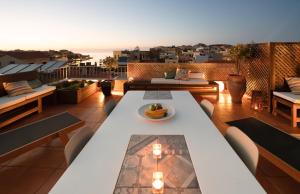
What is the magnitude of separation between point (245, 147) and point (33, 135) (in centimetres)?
252

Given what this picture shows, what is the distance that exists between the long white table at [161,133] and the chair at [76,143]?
9 cm

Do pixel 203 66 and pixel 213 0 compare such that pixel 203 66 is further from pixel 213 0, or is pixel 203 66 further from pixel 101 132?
pixel 101 132

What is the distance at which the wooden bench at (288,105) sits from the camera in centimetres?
416

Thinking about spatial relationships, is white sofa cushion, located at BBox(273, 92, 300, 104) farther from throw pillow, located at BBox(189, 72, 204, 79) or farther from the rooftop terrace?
throw pillow, located at BBox(189, 72, 204, 79)

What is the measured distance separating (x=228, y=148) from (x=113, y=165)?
0.83m

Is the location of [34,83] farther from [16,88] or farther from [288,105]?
[288,105]

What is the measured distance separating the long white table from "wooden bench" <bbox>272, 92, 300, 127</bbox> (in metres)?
2.96

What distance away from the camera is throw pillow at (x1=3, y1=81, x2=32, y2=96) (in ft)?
15.4

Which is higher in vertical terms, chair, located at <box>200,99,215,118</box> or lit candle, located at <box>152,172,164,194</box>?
chair, located at <box>200,99,215,118</box>

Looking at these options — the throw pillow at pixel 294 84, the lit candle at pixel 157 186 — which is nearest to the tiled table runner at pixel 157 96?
the lit candle at pixel 157 186

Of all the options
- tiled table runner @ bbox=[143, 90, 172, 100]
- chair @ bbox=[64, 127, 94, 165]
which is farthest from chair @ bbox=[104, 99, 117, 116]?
chair @ bbox=[64, 127, 94, 165]

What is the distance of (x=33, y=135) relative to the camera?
2703mm

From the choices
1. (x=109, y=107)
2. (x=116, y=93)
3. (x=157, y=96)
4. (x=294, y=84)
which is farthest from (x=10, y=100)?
(x=294, y=84)

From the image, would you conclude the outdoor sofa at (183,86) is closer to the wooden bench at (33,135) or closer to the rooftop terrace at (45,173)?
the rooftop terrace at (45,173)
